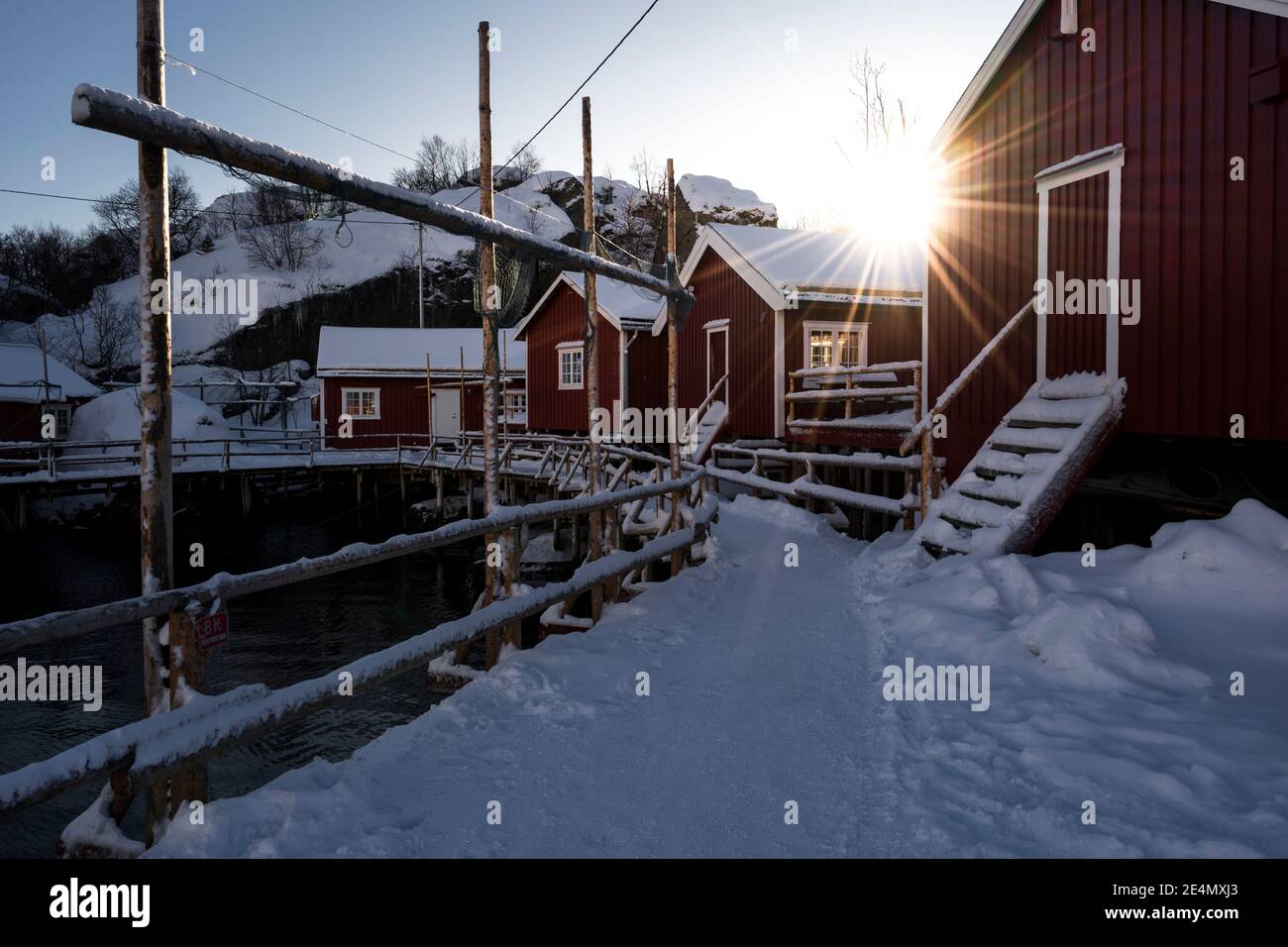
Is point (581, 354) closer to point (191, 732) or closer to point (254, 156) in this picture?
point (254, 156)

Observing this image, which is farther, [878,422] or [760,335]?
[760,335]

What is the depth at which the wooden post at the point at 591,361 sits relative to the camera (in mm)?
8311

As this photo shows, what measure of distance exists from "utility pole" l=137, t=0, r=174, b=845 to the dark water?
3.53 ft

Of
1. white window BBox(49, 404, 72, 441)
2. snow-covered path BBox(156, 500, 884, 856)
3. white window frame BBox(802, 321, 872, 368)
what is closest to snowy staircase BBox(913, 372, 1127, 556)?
snow-covered path BBox(156, 500, 884, 856)

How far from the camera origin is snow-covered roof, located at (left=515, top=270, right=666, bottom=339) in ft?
81.6

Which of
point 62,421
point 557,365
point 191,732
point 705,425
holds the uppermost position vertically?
point 557,365

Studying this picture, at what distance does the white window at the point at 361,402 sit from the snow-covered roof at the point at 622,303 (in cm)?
1314

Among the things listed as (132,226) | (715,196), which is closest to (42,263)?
(132,226)

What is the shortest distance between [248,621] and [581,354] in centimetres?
1448

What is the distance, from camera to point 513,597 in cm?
658

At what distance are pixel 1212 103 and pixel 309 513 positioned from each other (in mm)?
29621

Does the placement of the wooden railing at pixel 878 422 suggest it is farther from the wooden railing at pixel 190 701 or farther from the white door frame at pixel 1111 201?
the wooden railing at pixel 190 701

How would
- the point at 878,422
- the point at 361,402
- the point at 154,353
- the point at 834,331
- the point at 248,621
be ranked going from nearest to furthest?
the point at 154,353
the point at 878,422
the point at 248,621
the point at 834,331
the point at 361,402

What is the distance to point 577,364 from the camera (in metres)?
28.0
